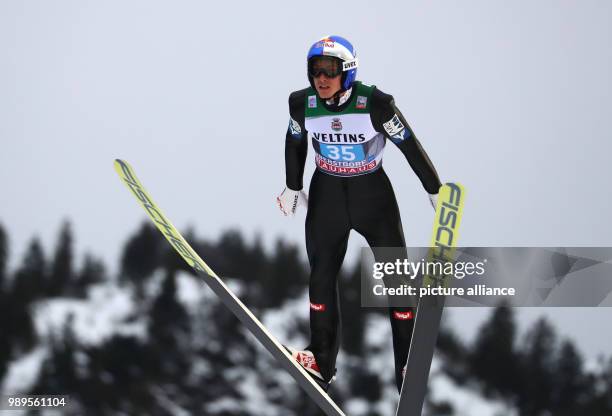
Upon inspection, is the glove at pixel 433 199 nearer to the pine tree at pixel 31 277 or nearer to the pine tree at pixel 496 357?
the pine tree at pixel 496 357

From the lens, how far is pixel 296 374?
7.05 metres

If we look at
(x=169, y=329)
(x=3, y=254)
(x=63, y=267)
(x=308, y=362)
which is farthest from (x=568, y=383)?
(x=308, y=362)

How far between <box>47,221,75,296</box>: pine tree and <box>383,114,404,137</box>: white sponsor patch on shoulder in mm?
7797

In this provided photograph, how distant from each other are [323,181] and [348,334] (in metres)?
6.68

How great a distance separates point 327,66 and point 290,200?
1.01 meters

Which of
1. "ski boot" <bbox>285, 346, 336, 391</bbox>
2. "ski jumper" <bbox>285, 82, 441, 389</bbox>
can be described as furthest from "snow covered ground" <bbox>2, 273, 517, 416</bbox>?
"ski jumper" <bbox>285, 82, 441, 389</bbox>

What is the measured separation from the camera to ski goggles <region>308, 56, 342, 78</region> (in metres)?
6.54

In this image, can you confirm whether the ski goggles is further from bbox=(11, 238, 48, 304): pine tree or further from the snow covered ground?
bbox=(11, 238, 48, 304): pine tree

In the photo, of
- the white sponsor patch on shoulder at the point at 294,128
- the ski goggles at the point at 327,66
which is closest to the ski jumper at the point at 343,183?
the white sponsor patch on shoulder at the point at 294,128

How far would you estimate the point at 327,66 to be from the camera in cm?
655

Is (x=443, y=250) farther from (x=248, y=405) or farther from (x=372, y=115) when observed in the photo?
(x=248, y=405)

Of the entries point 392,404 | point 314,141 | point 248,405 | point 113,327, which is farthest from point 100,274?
point 314,141

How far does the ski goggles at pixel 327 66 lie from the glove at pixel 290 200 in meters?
0.91

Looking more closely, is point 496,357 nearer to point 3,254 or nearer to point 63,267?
point 63,267
